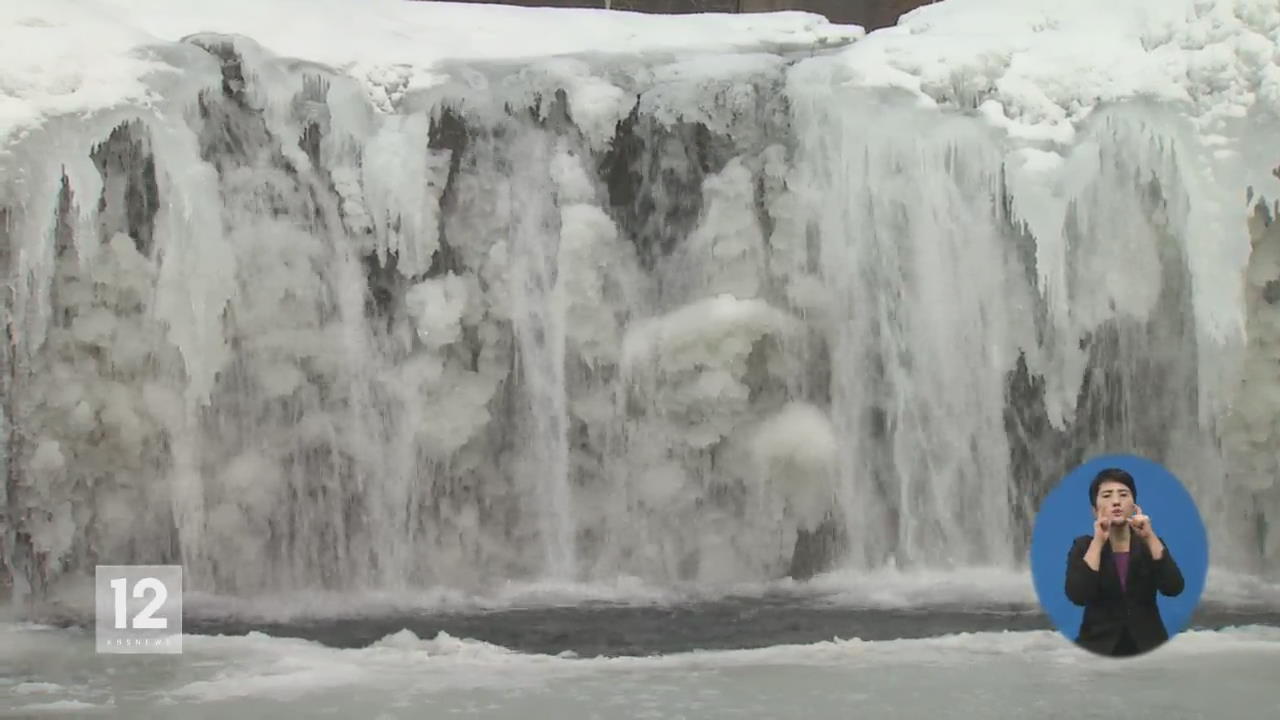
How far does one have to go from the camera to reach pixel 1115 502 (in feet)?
13.1

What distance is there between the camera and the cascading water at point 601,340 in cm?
531

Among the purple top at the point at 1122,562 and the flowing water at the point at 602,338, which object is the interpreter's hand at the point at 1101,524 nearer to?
the purple top at the point at 1122,562

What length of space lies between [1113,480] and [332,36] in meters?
3.88

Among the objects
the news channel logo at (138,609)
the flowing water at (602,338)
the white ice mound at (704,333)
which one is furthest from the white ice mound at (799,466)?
the news channel logo at (138,609)

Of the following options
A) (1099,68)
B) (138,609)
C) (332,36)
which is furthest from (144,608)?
(1099,68)

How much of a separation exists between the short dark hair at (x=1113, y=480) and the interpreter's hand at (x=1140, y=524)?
5cm

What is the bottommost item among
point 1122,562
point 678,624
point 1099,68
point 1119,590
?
point 678,624

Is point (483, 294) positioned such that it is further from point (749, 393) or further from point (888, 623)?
point (888, 623)

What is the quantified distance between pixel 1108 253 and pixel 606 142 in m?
2.24

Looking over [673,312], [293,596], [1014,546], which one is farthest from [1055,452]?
[293,596]

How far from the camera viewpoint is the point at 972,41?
5578mm

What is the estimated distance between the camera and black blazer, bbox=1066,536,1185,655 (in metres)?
3.92

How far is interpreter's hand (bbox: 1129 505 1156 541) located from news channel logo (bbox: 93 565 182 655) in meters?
Answer: 3.37

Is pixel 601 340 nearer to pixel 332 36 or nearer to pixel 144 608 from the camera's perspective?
pixel 332 36
